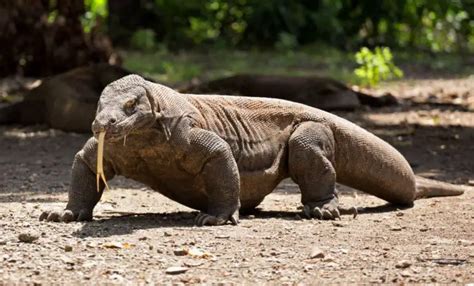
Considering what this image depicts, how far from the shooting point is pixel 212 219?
6301mm

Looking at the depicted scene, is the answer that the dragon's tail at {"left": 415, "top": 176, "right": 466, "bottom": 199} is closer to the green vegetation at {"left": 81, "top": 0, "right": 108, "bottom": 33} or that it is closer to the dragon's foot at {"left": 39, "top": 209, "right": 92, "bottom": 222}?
the dragon's foot at {"left": 39, "top": 209, "right": 92, "bottom": 222}

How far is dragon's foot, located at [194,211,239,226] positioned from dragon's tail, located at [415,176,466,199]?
160cm

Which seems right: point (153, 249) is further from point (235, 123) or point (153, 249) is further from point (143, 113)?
point (235, 123)

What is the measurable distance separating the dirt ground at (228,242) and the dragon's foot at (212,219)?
0.06 meters

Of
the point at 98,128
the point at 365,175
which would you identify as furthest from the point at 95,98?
the point at 98,128

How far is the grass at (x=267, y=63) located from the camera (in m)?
14.8

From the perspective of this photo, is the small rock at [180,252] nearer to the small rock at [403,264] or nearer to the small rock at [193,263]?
the small rock at [193,263]

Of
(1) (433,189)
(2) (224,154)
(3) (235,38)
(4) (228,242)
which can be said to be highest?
(2) (224,154)

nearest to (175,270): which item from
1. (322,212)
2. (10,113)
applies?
(322,212)

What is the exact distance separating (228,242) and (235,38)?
1341cm

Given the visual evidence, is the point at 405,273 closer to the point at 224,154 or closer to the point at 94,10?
the point at 224,154

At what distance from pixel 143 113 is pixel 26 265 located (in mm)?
1202

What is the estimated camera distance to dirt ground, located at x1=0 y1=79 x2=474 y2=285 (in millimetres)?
5078

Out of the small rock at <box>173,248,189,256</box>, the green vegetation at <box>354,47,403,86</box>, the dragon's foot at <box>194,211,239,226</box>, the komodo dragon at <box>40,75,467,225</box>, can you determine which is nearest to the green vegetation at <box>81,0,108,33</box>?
the green vegetation at <box>354,47,403,86</box>
